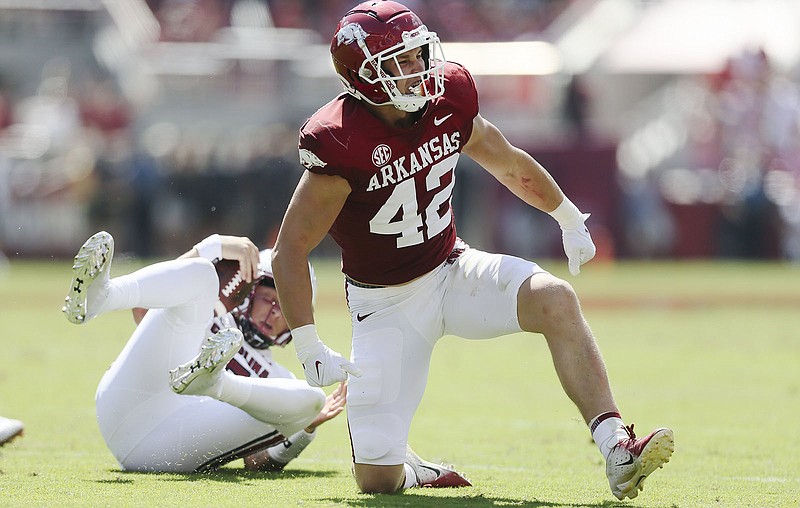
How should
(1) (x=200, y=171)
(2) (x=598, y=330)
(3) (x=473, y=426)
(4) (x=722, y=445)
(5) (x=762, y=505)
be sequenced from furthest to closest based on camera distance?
(1) (x=200, y=171)
(2) (x=598, y=330)
(3) (x=473, y=426)
(4) (x=722, y=445)
(5) (x=762, y=505)

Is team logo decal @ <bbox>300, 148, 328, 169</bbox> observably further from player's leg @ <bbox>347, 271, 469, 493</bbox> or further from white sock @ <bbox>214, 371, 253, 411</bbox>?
white sock @ <bbox>214, 371, 253, 411</bbox>

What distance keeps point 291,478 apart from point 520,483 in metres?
0.91

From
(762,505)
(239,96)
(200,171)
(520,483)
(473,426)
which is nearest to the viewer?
(762,505)

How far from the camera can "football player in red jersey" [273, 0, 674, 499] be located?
15.1 ft

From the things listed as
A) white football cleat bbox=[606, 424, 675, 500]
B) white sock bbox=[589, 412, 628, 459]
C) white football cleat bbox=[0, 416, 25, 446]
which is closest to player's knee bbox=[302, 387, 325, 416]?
white sock bbox=[589, 412, 628, 459]

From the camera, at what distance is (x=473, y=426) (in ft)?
21.9

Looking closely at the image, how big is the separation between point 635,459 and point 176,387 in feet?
5.53

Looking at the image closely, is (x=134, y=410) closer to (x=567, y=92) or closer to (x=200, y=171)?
(x=200, y=171)

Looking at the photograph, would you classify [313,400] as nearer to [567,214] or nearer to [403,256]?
[403,256]

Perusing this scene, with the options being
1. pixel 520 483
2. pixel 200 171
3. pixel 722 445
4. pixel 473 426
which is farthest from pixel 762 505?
pixel 200 171

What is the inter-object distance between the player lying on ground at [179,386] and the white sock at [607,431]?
0.81 meters

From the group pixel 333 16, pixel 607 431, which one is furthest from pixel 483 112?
pixel 607 431

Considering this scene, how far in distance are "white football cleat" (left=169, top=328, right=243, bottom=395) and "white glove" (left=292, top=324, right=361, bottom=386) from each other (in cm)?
25

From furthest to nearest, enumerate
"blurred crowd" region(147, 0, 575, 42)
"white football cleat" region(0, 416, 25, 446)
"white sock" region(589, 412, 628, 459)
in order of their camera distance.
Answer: "blurred crowd" region(147, 0, 575, 42) < "white football cleat" region(0, 416, 25, 446) < "white sock" region(589, 412, 628, 459)
